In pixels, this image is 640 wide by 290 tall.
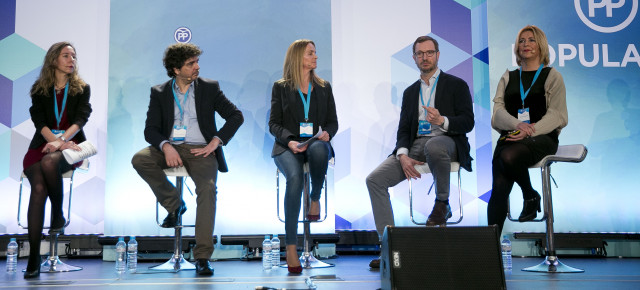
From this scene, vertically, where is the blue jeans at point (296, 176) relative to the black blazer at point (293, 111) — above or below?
below

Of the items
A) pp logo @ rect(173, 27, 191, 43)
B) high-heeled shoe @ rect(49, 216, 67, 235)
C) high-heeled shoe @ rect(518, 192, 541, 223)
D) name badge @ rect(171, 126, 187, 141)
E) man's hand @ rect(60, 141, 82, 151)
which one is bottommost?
high-heeled shoe @ rect(49, 216, 67, 235)

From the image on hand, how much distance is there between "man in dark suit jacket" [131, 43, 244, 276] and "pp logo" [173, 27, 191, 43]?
1071mm

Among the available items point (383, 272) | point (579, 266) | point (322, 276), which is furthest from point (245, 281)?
point (579, 266)

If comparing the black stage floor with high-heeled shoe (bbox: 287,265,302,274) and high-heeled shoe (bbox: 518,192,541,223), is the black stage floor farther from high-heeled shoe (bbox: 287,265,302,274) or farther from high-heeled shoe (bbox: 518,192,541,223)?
high-heeled shoe (bbox: 518,192,541,223)

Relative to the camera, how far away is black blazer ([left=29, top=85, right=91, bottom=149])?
368 centimetres

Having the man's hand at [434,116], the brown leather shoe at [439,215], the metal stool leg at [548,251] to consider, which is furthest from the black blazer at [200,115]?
the metal stool leg at [548,251]

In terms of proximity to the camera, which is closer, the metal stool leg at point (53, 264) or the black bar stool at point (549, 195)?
the black bar stool at point (549, 195)

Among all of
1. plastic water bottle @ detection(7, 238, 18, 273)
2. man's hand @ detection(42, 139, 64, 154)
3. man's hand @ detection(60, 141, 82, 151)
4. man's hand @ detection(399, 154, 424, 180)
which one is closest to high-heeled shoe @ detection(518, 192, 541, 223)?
man's hand @ detection(399, 154, 424, 180)

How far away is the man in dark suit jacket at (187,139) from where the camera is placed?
11.2 feet

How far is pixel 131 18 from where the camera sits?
189 inches

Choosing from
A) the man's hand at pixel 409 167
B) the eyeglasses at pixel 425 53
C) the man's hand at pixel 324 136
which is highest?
the eyeglasses at pixel 425 53

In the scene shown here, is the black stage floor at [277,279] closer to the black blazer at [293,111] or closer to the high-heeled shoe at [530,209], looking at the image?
the high-heeled shoe at [530,209]

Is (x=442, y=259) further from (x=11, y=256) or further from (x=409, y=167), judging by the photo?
(x=11, y=256)

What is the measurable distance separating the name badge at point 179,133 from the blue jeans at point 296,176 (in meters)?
0.67
